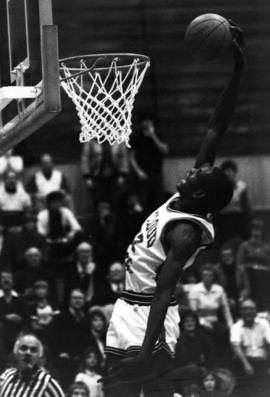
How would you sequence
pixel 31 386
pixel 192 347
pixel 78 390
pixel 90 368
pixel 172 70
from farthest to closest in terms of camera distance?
pixel 172 70, pixel 192 347, pixel 90 368, pixel 78 390, pixel 31 386

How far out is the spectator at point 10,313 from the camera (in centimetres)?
1145

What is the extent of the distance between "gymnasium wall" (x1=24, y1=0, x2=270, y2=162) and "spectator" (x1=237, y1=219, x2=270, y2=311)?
83.2 inches

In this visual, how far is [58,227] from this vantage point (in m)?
13.7

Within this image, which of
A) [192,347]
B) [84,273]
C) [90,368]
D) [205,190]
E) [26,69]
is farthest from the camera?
[84,273]

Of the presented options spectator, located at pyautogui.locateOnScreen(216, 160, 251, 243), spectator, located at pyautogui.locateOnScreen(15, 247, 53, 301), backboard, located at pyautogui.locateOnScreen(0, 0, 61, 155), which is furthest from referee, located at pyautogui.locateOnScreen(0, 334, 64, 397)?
spectator, located at pyautogui.locateOnScreen(216, 160, 251, 243)

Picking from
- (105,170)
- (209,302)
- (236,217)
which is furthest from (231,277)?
(105,170)

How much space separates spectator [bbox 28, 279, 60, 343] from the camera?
1170cm

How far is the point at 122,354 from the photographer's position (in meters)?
5.98

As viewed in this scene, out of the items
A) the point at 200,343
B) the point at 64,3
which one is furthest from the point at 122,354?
the point at 64,3

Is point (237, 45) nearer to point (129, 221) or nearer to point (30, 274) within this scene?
point (30, 274)

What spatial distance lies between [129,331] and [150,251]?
45 centimetres

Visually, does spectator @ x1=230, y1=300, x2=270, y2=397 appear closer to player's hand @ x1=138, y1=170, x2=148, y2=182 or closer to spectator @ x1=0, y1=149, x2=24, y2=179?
player's hand @ x1=138, y1=170, x2=148, y2=182

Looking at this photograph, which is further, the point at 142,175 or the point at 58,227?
the point at 142,175

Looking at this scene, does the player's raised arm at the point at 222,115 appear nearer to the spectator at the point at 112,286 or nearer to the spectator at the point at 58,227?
the spectator at the point at 112,286
